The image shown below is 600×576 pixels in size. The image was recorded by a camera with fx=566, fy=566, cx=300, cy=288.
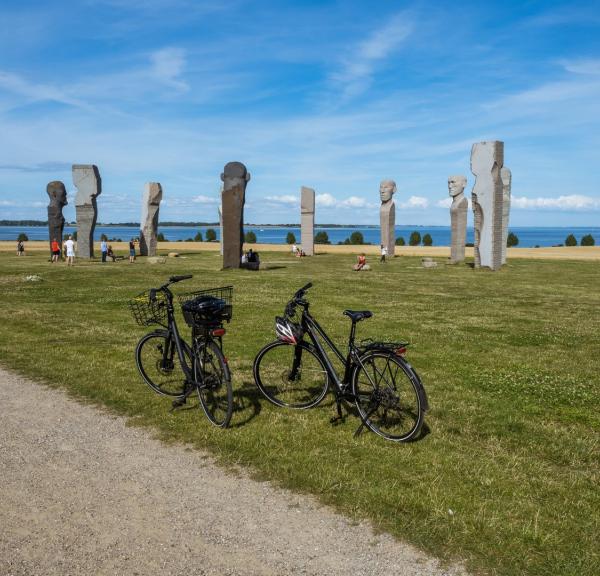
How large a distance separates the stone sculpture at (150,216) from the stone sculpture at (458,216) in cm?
1850

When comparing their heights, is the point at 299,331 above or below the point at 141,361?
above

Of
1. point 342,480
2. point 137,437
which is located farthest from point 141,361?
point 342,480

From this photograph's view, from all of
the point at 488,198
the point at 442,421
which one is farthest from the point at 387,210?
the point at 442,421

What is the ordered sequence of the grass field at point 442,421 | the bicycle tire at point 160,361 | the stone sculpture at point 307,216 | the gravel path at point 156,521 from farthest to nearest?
the stone sculpture at point 307,216 → the bicycle tire at point 160,361 → the grass field at point 442,421 → the gravel path at point 156,521

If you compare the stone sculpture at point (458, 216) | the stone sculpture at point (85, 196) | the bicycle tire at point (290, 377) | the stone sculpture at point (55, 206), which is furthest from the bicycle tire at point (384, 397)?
the stone sculpture at point (55, 206)

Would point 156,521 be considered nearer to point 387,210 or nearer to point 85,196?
point 85,196

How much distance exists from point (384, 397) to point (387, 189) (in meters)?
32.7

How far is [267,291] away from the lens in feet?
59.2

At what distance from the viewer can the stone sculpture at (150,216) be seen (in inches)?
1442

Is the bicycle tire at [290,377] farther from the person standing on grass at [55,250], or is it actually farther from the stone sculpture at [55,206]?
the stone sculpture at [55,206]

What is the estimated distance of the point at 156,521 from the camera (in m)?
4.27

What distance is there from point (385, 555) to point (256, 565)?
34.5 inches

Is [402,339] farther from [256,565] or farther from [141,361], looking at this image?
[256,565]

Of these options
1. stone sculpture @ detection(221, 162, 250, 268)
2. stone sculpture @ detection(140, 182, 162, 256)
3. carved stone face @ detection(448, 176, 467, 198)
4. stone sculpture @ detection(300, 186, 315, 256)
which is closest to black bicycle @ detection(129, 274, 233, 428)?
stone sculpture @ detection(221, 162, 250, 268)
